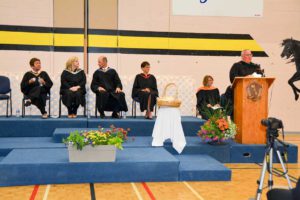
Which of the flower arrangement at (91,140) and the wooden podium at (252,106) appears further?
the wooden podium at (252,106)

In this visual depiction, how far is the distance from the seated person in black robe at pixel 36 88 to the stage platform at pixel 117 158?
1.98ft

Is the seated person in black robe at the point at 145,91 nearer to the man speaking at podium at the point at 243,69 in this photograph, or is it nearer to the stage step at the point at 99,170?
the man speaking at podium at the point at 243,69

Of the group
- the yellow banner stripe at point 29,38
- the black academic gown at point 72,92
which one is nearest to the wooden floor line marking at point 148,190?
the black academic gown at point 72,92

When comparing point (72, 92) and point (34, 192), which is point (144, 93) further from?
point (34, 192)

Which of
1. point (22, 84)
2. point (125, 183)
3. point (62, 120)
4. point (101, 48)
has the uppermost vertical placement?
point (101, 48)

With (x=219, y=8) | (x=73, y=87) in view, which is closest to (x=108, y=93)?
(x=73, y=87)

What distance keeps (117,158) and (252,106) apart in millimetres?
2452

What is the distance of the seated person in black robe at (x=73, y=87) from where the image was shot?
7.86 metres

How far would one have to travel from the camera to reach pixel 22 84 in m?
7.96

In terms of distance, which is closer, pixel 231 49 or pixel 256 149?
pixel 256 149

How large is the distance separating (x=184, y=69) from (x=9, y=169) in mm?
5892

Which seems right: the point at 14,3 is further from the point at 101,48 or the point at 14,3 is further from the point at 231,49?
the point at 231,49

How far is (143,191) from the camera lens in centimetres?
482

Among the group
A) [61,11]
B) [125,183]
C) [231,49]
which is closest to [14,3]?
[61,11]
